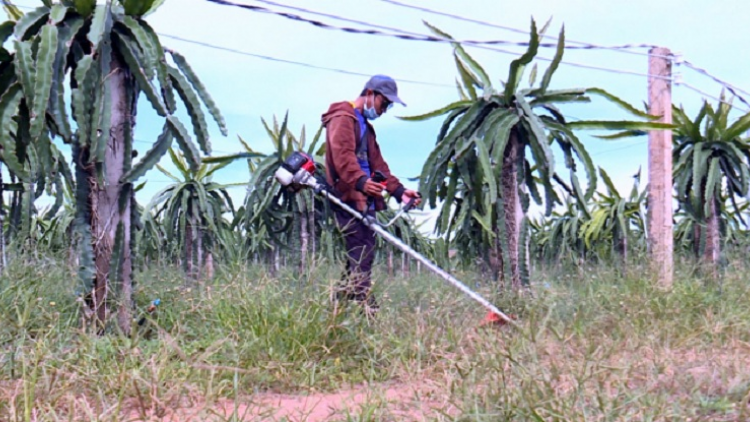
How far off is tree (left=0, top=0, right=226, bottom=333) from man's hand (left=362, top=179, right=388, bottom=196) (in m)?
1.17

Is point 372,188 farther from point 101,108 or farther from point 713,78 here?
point 713,78

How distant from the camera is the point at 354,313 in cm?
396

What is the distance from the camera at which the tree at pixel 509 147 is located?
5.89m

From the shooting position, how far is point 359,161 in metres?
5.52

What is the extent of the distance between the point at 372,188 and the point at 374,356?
1.69m

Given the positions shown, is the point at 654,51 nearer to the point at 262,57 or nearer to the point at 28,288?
the point at 262,57

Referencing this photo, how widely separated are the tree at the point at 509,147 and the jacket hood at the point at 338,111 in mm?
1196

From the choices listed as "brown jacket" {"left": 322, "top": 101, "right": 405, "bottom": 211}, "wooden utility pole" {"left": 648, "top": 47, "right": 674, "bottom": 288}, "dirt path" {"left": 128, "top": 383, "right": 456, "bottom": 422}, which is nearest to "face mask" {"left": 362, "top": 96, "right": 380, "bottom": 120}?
"brown jacket" {"left": 322, "top": 101, "right": 405, "bottom": 211}

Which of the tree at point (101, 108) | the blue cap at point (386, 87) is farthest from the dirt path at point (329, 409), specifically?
the blue cap at point (386, 87)

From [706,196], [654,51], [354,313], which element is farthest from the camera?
[654,51]

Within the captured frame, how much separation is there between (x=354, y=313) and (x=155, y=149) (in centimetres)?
175

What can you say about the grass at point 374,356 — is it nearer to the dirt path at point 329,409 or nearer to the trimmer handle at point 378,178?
the dirt path at point 329,409

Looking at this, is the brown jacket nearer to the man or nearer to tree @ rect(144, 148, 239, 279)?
the man

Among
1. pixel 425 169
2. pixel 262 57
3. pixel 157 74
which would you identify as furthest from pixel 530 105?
pixel 262 57
